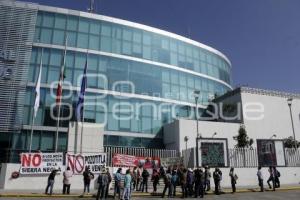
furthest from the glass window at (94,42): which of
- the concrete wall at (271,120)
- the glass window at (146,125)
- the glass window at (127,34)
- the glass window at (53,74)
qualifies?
the concrete wall at (271,120)

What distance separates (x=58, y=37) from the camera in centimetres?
3938

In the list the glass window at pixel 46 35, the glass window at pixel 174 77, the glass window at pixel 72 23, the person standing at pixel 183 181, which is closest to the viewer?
the person standing at pixel 183 181

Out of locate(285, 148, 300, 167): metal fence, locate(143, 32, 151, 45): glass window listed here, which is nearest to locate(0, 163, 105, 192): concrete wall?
locate(285, 148, 300, 167): metal fence

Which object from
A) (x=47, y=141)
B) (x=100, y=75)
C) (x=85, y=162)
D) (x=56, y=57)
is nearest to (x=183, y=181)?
(x=85, y=162)

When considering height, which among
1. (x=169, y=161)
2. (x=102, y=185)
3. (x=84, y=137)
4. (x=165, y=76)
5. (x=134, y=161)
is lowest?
(x=102, y=185)

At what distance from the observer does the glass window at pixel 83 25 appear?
4084 centimetres

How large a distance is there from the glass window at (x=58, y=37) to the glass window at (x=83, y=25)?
7.46ft

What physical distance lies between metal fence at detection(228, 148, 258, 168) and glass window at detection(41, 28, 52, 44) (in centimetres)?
2417

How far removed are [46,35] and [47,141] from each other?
12313mm

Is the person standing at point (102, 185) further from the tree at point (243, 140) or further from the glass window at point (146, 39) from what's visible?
the glass window at point (146, 39)

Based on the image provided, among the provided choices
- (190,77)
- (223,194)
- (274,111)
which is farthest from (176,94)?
(223,194)

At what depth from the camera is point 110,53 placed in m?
41.3

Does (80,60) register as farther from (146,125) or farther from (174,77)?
(174,77)

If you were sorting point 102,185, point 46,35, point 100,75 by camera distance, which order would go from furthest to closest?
point 100,75 < point 46,35 < point 102,185
